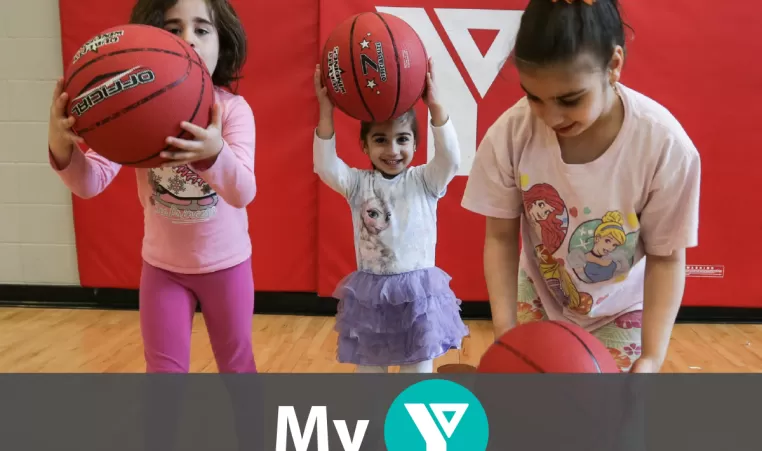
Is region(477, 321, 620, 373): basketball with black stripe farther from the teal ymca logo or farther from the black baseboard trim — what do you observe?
the black baseboard trim

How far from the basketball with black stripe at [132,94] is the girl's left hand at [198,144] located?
21 mm

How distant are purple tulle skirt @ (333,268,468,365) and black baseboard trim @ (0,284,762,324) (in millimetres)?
1551

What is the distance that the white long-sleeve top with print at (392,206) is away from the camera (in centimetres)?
195

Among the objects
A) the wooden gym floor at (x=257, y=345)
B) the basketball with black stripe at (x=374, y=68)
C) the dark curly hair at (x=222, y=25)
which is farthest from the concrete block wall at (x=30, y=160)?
the basketball with black stripe at (x=374, y=68)

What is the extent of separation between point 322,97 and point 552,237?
0.81 metres

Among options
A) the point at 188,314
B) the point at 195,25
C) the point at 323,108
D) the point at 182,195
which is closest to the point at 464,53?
the point at 323,108

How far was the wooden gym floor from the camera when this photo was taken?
2820 mm

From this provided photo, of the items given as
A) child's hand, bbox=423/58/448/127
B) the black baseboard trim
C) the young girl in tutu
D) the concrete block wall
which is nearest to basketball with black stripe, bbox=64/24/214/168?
the young girl in tutu

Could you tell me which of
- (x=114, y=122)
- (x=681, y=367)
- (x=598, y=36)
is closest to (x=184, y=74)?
(x=114, y=122)

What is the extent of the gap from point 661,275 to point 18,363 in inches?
109

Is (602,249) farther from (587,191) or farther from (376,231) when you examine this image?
(376,231)

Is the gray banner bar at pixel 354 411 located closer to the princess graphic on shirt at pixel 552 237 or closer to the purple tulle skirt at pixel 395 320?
the purple tulle skirt at pixel 395 320

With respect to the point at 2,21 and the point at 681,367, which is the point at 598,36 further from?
the point at 2,21

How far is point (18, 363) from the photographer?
2.82 meters
